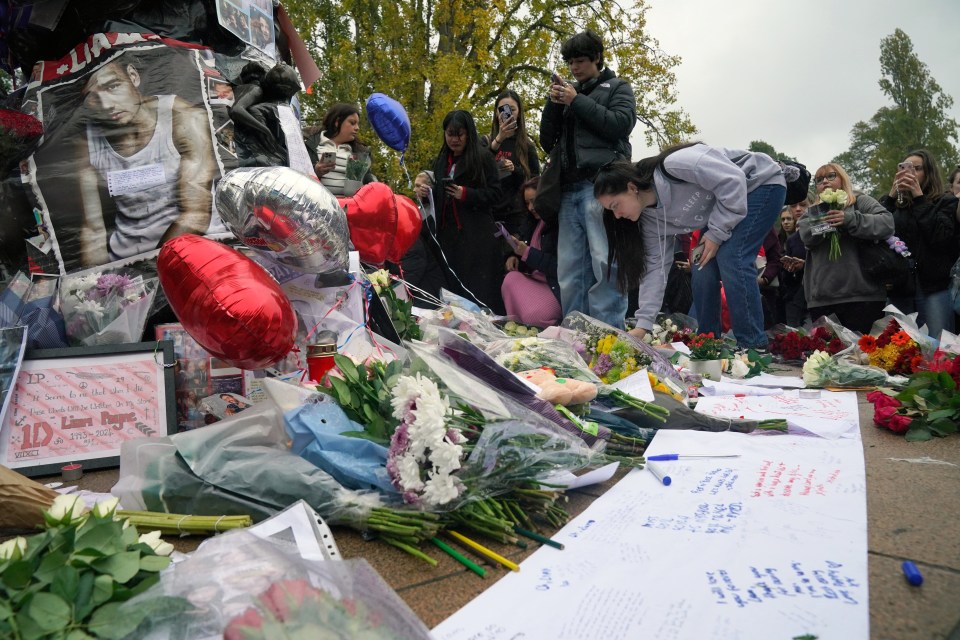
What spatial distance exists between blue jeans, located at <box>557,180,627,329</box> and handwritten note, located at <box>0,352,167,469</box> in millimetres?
3093

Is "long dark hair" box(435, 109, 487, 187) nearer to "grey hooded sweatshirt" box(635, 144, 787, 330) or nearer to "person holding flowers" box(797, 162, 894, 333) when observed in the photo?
"grey hooded sweatshirt" box(635, 144, 787, 330)

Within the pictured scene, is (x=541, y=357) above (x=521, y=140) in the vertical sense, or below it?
below

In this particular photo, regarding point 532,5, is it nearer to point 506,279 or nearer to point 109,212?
point 506,279

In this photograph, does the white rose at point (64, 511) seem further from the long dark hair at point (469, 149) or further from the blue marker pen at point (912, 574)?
the long dark hair at point (469, 149)

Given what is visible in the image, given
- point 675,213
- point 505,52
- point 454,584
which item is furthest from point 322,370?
point 505,52

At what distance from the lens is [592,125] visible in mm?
4715

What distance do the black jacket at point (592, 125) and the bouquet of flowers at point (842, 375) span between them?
193 cm

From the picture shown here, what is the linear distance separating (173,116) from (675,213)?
9.94ft

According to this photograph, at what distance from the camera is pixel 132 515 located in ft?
5.74

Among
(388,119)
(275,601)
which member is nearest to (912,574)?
(275,601)

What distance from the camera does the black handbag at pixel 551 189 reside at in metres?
4.97

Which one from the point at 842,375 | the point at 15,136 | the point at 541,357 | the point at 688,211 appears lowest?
the point at 842,375

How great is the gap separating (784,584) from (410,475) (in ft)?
2.81

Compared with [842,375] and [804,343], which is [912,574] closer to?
[842,375]
